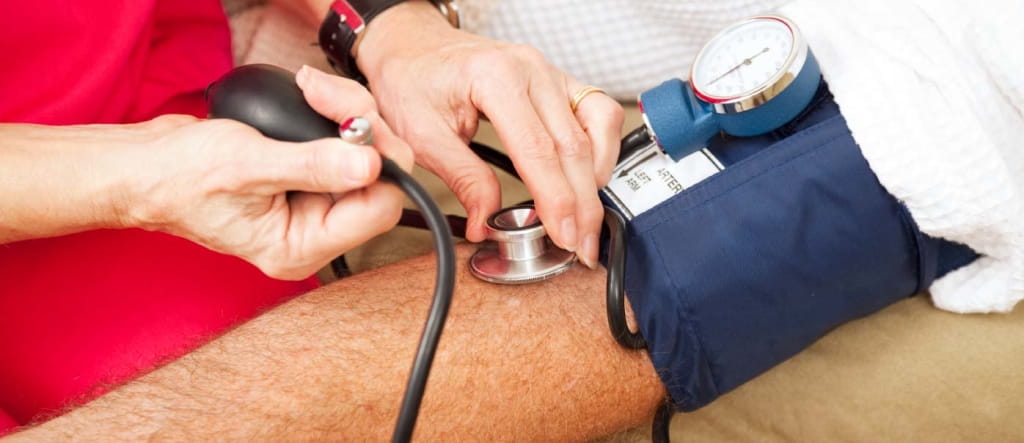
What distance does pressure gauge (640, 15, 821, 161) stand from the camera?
64 cm

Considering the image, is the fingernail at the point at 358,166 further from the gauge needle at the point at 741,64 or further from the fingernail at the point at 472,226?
the gauge needle at the point at 741,64

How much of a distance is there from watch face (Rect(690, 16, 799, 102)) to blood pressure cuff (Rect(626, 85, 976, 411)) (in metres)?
0.06

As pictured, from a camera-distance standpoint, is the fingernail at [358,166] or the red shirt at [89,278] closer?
the fingernail at [358,166]

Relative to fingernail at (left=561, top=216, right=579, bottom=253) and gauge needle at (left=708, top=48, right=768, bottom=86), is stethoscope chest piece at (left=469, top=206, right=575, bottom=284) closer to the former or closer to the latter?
fingernail at (left=561, top=216, right=579, bottom=253)

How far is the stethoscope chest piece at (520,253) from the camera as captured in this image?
643 millimetres

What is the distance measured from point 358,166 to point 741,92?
0.35m

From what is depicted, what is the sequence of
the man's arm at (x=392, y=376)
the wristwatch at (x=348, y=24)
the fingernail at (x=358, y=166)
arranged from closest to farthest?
the fingernail at (x=358, y=166)
the man's arm at (x=392, y=376)
the wristwatch at (x=348, y=24)

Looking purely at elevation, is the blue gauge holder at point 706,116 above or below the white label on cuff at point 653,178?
above

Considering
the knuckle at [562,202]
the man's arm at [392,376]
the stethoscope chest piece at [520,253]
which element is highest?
the knuckle at [562,202]

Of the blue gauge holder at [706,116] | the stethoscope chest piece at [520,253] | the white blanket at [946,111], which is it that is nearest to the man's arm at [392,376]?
the stethoscope chest piece at [520,253]

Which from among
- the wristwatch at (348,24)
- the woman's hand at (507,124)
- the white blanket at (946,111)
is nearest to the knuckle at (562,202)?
the woman's hand at (507,124)

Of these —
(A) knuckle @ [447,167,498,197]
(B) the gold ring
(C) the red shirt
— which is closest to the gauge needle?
(B) the gold ring

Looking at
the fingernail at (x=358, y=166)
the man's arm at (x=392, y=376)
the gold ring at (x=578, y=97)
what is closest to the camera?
the fingernail at (x=358, y=166)

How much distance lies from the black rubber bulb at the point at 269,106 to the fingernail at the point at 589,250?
0.75 feet
